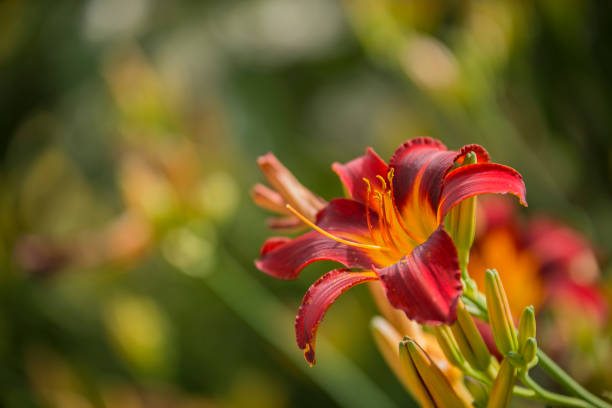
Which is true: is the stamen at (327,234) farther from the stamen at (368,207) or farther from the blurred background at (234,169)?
the blurred background at (234,169)

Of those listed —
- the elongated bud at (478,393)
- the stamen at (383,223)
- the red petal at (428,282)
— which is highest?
the stamen at (383,223)

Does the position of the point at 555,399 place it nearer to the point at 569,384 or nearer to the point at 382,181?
the point at 569,384

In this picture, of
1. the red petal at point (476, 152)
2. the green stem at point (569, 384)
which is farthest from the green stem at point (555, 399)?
the red petal at point (476, 152)

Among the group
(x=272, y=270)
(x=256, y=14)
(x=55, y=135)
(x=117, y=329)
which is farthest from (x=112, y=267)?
(x=256, y=14)

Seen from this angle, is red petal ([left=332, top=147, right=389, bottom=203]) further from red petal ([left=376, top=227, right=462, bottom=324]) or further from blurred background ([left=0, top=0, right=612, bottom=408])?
blurred background ([left=0, top=0, right=612, bottom=408])

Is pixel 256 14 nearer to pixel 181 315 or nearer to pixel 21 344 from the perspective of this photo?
pixel 181 315

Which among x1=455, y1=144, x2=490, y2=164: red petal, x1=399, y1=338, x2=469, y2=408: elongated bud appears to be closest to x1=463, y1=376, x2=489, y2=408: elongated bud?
x1=399, y1=338, x2=469, y2=408: elongated bud
